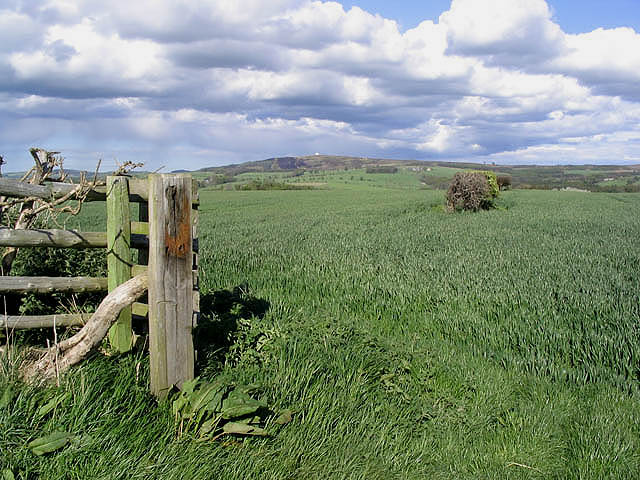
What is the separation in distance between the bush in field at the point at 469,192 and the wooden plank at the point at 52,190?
26658 mm

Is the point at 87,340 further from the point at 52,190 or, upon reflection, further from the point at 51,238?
the point at 52,190

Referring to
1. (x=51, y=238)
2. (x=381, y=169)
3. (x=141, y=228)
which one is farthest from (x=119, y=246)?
(x=381, y=169)

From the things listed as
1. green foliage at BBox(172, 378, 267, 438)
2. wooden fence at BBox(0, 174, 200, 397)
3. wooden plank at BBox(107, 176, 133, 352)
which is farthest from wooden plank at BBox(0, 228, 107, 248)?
green foliage at BBox(172, 378, 267, 438)

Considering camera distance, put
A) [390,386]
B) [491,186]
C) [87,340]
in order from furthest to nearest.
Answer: [491,186], [390,386], [87,340]

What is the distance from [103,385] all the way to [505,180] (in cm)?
5467

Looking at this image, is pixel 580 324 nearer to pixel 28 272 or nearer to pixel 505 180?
pixel 28 272

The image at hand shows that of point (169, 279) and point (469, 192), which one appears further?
point (469, 192)

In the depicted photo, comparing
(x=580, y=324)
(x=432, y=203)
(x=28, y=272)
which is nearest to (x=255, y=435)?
(x=28, y=272)

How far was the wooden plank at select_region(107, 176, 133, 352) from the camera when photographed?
4223 millimetres

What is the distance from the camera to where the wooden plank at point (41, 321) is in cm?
396

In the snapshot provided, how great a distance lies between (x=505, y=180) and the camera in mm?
Answer: 53156

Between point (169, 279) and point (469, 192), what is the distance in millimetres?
27175

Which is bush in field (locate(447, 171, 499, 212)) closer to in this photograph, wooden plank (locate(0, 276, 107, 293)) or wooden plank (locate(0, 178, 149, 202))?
wooden plank (locate(0, 178, 149, 202))

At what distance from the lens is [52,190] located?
163 inches
